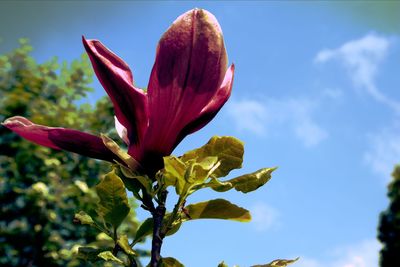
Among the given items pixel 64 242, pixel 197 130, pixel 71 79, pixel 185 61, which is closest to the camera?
pixel 185 61

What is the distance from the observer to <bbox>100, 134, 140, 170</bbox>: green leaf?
1.08 meters

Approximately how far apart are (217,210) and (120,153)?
0.93 ft

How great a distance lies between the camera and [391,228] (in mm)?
21578

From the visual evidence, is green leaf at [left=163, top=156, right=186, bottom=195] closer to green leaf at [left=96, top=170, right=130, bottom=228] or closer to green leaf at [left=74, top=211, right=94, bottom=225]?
green leaf at [left=96, top=170, right=130, bottom=228]

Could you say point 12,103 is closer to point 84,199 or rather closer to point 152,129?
point 84,199

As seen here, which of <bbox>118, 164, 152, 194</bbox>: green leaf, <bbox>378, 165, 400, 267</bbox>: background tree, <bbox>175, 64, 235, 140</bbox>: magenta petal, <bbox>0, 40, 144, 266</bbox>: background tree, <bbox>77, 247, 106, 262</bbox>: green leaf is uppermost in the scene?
<bbox>378, 165, 400, 267</bbox>: background tree

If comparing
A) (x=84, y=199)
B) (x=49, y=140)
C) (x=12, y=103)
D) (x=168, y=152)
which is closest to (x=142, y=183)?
(x=168, y=152)

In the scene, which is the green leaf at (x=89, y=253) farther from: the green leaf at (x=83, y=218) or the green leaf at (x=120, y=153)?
the green leaf at (x=120, y=153)

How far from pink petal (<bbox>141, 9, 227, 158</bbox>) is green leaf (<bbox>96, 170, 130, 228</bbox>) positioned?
0.11m

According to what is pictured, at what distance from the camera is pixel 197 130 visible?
3.80 feet

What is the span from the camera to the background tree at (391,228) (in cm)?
2088

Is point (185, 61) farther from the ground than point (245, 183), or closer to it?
farther from the ground

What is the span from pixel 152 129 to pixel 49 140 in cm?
24

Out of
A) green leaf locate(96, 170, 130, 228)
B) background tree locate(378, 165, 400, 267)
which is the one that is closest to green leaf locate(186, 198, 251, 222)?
green leaf locate(96, 170, 130, 228)
